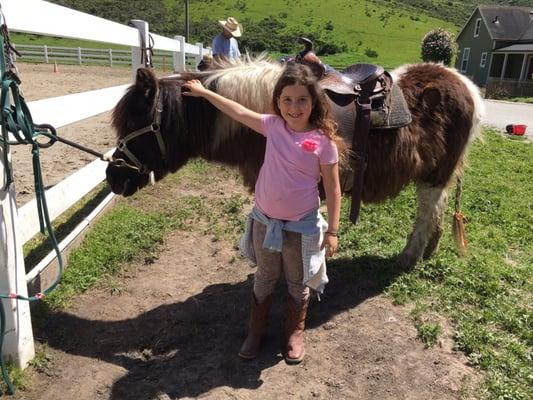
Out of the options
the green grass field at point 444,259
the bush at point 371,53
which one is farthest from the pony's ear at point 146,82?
the bush at point 371,53

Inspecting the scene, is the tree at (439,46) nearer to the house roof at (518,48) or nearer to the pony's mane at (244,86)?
the house roof at (518,48)

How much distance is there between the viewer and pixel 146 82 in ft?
8.49

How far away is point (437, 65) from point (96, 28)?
2868 millimetres

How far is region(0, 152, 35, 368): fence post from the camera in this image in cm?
220

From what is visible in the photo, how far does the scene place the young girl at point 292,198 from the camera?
2242mm

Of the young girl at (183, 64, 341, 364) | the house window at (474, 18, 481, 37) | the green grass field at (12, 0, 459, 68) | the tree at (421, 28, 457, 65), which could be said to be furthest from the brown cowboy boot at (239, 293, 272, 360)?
the green grass field at (12, 0, 459, 68)

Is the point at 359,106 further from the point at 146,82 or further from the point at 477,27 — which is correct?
the point at 477,27

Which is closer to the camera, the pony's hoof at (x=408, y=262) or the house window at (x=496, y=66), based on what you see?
the pony's hoof at (x=408, y=262)

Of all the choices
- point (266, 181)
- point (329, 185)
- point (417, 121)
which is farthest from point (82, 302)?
point (417, 121)

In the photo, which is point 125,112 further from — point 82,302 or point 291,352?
point 291,352

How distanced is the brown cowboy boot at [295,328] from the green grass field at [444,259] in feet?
2.67

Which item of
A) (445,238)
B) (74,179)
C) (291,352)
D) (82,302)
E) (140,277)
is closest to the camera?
(291,352)

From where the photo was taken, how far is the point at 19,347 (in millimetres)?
2311

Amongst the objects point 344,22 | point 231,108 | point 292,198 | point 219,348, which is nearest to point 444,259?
A: point 292,198
